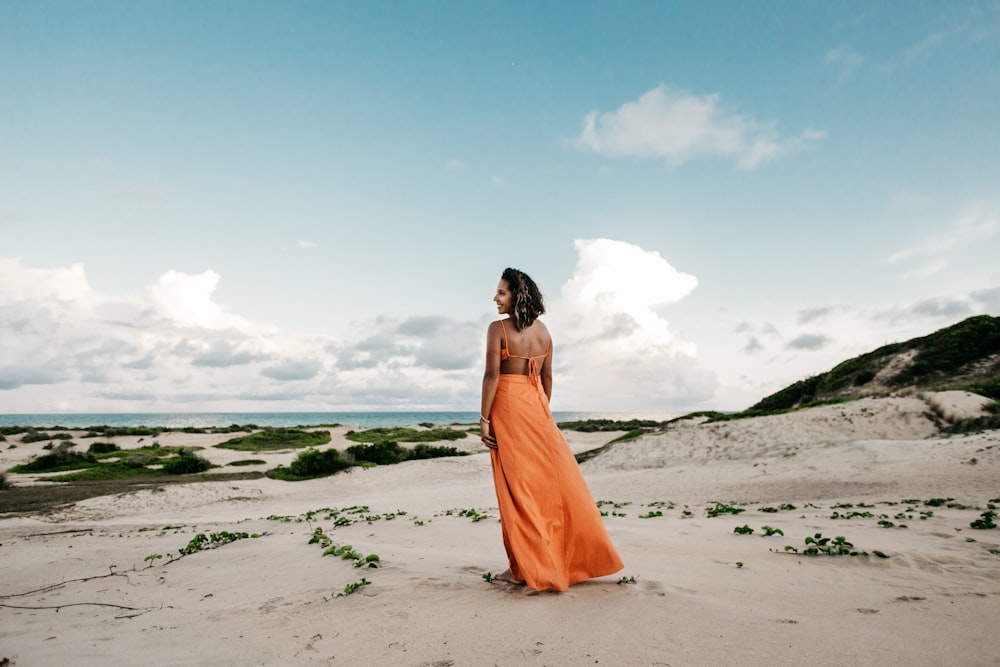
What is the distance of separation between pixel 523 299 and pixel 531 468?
141 cm

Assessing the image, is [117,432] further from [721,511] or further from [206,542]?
[721,511]

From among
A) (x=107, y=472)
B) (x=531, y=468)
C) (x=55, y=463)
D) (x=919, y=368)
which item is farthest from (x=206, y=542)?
(x=919, y=368)

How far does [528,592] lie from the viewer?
4.27m

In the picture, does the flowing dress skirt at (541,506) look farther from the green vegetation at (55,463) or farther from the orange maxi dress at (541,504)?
the green vegetation at (55,463)

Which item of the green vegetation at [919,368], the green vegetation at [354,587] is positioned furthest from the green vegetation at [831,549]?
the green vegetation at [919,368]

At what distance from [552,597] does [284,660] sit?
1.87 m

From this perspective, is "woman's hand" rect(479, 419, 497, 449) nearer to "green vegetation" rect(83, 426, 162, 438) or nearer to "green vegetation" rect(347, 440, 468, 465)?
"green vegetation" rect(347, 440, 468, 465)

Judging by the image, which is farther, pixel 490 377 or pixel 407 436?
pixel 407 436

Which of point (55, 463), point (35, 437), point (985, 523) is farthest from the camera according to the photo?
point (35, 437)

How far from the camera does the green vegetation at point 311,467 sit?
782 inches

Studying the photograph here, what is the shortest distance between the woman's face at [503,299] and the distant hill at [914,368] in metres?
23.8

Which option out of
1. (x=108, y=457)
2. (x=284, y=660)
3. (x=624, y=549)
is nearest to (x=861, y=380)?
(x=624, y=549)

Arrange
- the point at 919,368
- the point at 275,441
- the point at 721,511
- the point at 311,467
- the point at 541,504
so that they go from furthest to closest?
the point at 275,441, the point at 919,368, the point at 311,467, the point at 721,511, the point at 541,504

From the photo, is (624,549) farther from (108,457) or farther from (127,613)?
(108,457)
